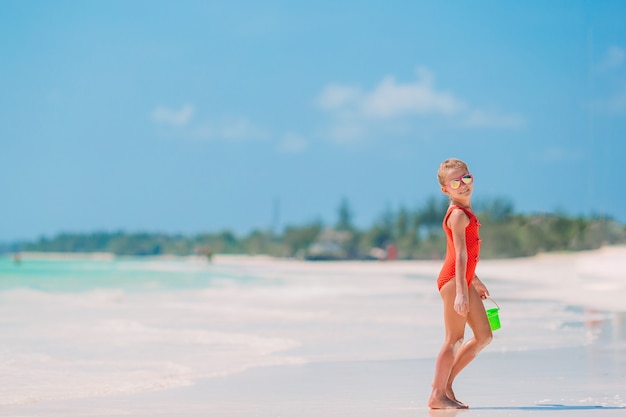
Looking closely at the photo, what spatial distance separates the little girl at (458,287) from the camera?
4949mm

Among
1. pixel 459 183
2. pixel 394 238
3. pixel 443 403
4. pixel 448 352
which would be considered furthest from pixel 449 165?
pixel 394 238

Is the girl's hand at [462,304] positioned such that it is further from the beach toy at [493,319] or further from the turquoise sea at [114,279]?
the turquoise sea at [114,279]

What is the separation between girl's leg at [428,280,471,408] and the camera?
4956mm

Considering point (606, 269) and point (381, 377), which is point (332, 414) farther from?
point (606, 269)

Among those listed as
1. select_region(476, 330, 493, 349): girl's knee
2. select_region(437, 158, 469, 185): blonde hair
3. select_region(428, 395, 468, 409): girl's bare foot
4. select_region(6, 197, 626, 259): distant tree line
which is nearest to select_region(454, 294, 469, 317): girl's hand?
select_region(476, 330, 493, 349): girl's knee

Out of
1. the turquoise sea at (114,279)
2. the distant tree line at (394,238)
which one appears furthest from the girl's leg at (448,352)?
the distant tree line at (394,238)

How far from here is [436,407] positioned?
16.2 feet

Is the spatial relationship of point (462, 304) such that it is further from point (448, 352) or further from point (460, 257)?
point (448, 352)

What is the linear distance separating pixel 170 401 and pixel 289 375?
1324mm

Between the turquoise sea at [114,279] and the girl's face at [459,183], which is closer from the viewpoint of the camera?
the girl's face at [459,183]

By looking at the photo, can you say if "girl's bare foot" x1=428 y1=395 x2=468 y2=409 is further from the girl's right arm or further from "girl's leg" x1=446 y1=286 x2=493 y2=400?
the girl's right arm

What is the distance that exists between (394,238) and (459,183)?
314ft

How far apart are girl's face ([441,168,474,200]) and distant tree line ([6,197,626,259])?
A: 4996 centimetres

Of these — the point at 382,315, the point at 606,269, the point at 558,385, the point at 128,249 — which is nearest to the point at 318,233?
the point at 128,249
